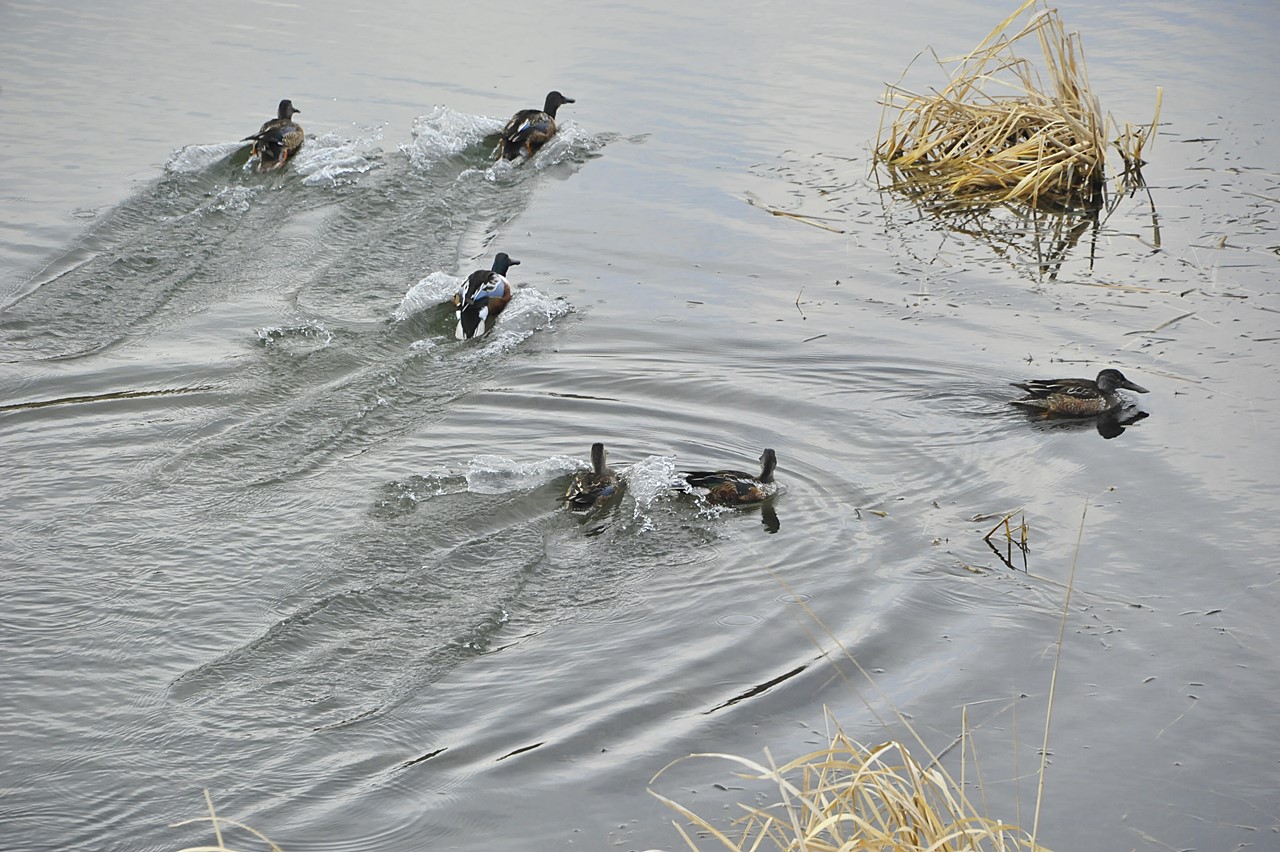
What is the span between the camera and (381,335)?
30.6 ft

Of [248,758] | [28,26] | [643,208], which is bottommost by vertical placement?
[248,758]

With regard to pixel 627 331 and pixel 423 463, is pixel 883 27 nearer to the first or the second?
pixel 627 331

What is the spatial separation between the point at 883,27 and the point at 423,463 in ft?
43.2

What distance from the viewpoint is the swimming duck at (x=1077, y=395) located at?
8.20 metres

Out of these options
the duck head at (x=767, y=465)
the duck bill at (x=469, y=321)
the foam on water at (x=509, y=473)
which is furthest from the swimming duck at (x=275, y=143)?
the duck head at (x=767, y=465)

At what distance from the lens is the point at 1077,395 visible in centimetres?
820

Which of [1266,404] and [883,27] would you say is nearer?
[1266,404]

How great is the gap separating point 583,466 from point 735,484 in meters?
0.95

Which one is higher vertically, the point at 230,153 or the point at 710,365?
the point at 230,153

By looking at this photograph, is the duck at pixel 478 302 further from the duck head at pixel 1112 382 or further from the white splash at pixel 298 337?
the duck head at pixel 1112 382

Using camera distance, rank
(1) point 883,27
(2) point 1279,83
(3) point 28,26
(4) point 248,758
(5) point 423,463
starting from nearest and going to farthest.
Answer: (4) point 248,758
(5) point 423,463
(2) point 1279,83
(3) point 28,26
(1) point 883,27

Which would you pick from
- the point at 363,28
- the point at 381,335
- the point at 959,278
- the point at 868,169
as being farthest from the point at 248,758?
A: the point at 363,28

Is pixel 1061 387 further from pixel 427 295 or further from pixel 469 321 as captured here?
pixel 427 295

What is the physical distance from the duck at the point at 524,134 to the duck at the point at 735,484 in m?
6.75
